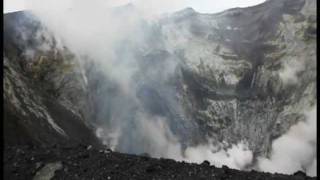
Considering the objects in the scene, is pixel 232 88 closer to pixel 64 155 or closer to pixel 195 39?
pixel 195 39

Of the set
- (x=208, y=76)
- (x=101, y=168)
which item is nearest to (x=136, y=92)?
(x=208, y=76)

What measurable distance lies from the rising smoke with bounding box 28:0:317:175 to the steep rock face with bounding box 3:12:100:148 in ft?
11.3

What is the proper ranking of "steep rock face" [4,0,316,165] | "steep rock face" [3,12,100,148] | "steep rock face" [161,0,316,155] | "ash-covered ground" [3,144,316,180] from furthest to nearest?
"steep rock face" [161,0,316,155] < "steep rock face" [4,0,316,165] < "steep rock face" [3,12,100,148] < "ash-covered ground" [3,144,316,180]

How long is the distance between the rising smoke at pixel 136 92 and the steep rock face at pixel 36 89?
3.43 meters

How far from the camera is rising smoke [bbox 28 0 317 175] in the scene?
74.6 metres

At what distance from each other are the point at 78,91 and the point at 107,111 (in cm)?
962

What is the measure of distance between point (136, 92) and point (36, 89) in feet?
84.2

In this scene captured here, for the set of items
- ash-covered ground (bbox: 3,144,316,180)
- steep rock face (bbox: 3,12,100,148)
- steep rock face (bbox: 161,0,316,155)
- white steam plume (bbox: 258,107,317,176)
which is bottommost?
ash-covered ground (bbox: 3,144,316,180)

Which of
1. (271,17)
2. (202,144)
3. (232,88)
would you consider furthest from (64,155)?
(271,17)

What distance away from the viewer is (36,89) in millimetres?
56656

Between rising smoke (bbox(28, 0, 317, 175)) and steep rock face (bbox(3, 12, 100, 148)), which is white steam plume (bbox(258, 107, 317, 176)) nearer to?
rising smoke (bbox(28, 0, 317, 175))

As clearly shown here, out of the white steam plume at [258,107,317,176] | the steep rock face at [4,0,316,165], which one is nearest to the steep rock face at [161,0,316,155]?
the steep rock face at [4,0,316,165]

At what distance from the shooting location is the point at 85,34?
75.2 metres

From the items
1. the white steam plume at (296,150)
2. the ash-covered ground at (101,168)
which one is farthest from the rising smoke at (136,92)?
the ash-covered ground at (101,168)
